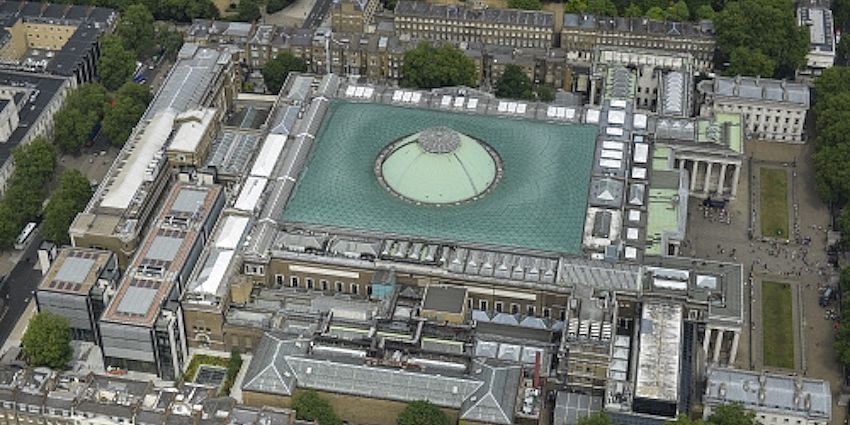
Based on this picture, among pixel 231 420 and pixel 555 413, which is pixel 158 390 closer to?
pixel 231 420

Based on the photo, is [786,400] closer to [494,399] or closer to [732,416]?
[732,416]

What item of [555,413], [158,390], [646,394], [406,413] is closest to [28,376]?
[158,390]

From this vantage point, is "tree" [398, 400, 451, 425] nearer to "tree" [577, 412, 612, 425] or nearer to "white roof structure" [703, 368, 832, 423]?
"tree" [577, 412, 612, 425]

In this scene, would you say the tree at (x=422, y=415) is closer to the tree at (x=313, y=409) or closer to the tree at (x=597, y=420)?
the tree at (x=313, y=409)

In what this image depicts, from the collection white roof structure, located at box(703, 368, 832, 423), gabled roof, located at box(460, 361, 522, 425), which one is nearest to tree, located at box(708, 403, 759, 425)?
white roof structure, located at box(703, 368, 832, 423)

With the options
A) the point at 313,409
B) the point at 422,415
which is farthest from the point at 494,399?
the point at 313,409
